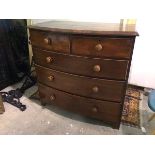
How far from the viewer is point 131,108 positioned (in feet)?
6.73

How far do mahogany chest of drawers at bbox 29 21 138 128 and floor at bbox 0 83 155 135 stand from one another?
136mm

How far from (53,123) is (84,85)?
1.85 ft

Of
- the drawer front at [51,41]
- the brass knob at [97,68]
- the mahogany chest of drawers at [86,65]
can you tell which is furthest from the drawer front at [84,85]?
the drawer front at [51,41]

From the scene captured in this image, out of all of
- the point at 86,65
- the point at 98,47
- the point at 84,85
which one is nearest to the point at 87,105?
the point at 84,85

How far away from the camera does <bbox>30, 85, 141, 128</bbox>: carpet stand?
1.85 meters

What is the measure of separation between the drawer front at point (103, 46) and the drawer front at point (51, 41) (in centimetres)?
8

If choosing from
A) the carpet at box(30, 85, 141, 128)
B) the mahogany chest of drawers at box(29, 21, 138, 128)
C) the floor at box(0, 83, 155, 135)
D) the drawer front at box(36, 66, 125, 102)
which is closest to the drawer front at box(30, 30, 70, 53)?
the mahogany chest of drawers at box(29, 21, 138, 128)

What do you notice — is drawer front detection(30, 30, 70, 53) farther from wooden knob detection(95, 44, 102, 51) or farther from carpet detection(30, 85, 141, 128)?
carpet detection(30, 85, 141, 128)

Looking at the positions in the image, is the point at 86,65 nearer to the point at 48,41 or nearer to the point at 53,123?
the point at 48,41

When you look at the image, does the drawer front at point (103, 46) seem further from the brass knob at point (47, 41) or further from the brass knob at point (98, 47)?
the brass knob at point (47, 41)

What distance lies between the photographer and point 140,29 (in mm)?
2119

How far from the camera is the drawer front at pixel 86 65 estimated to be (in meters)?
1.41
